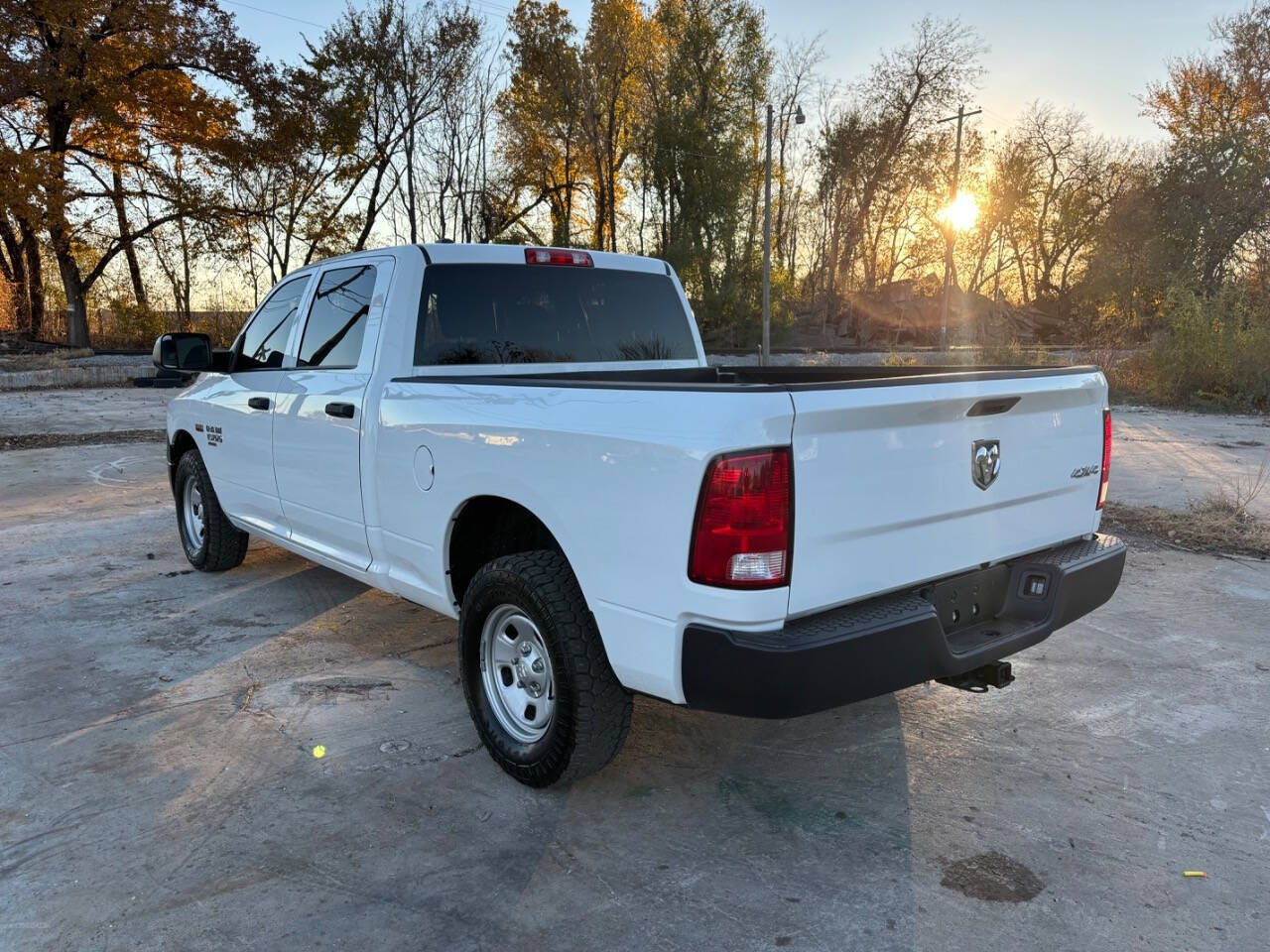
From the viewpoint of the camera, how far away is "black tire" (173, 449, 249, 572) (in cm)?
549

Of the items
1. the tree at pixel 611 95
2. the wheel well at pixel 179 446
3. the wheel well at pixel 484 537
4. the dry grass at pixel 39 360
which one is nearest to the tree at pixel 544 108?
the tree at pixel 611 95

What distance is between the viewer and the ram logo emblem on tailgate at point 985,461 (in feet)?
8.95

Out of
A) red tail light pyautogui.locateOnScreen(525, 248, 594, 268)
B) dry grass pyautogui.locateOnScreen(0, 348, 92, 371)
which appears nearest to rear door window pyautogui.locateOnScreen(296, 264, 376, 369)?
red tail light pyautogui.locateOnScreen(525, 248, 594, 268)

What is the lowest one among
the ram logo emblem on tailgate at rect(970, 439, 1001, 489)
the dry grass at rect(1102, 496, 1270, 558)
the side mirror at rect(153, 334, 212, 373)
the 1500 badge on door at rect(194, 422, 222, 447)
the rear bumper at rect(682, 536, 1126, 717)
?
the dry grass at rect(1102, 496, 1270, 558)

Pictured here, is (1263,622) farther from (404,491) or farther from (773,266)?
(773,266)

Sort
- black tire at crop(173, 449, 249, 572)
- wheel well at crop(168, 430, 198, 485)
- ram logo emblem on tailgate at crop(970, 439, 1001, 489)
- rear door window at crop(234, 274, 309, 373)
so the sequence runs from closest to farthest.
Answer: ram logo emblem on tailgate at crop(970, 439, 1001, 489)
rear door window at crop(234, 274, 309, 373)
black tire at crop(173, 449, 249, 572)
wheel well at crop(168, 430, 198, 485)

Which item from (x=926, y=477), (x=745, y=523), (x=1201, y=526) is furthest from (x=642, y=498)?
(x=1201, y=526)

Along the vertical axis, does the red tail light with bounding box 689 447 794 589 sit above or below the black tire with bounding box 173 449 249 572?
above

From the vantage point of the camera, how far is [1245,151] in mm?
22781

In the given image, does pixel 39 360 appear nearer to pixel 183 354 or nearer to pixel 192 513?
pixel 192 513

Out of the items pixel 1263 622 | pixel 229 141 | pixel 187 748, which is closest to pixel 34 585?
pixel 187 748

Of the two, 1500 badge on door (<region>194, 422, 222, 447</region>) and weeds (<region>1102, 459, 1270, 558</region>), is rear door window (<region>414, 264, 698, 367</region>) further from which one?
weeds (<region>1102, 459, 1270, 558</region>)

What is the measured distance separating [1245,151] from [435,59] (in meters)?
25.3

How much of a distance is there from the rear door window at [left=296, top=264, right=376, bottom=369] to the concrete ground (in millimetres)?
1489
